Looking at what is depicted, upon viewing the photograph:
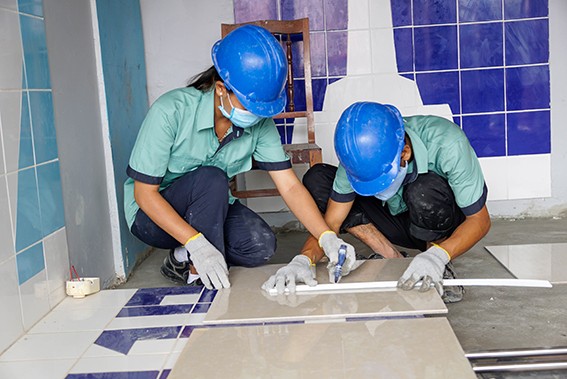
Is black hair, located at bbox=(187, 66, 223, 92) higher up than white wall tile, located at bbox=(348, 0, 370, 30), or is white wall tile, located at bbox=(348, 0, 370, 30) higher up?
white wall tile, located at bbox=(348, 0, 370, 30)

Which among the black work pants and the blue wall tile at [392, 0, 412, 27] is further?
the blue wall tile at [392, 0, 412, 27]

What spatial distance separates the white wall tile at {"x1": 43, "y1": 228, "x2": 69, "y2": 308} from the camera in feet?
6.66

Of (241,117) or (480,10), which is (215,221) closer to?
(241,117)

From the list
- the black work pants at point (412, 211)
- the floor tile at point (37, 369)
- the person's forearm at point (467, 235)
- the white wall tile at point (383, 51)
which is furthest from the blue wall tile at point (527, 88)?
the floor tile at point (37, 369)

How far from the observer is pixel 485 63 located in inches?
151

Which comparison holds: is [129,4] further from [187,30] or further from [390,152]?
[390,152]

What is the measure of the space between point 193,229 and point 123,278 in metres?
1.00

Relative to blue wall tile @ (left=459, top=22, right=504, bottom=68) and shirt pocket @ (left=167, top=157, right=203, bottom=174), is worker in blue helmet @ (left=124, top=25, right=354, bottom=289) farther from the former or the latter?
blue wall tile @ (left=459, top=22, right=504, bottom=68)

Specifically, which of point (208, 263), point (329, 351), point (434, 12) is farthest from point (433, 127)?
point (434, 12)

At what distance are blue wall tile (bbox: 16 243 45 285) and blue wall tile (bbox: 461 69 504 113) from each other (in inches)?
108

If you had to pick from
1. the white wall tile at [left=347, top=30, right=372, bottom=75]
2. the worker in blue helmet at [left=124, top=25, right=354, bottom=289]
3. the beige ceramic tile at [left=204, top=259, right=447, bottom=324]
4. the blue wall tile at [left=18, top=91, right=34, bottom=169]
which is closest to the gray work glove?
the beige ceramic tile at [left=204, top=259, right=447, bottom=324]

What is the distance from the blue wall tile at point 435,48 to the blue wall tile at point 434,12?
4 cm

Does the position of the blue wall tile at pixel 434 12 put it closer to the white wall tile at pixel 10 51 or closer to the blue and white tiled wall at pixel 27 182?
the blue and white tiled wall at pixel 27 182

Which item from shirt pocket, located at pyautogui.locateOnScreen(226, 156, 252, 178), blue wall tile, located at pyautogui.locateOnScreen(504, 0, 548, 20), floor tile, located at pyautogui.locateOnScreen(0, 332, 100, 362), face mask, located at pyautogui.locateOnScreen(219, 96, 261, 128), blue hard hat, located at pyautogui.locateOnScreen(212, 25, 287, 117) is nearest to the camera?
floor tile, located at pyautogui.locateOnScreen(0, 332, 100, 362)
